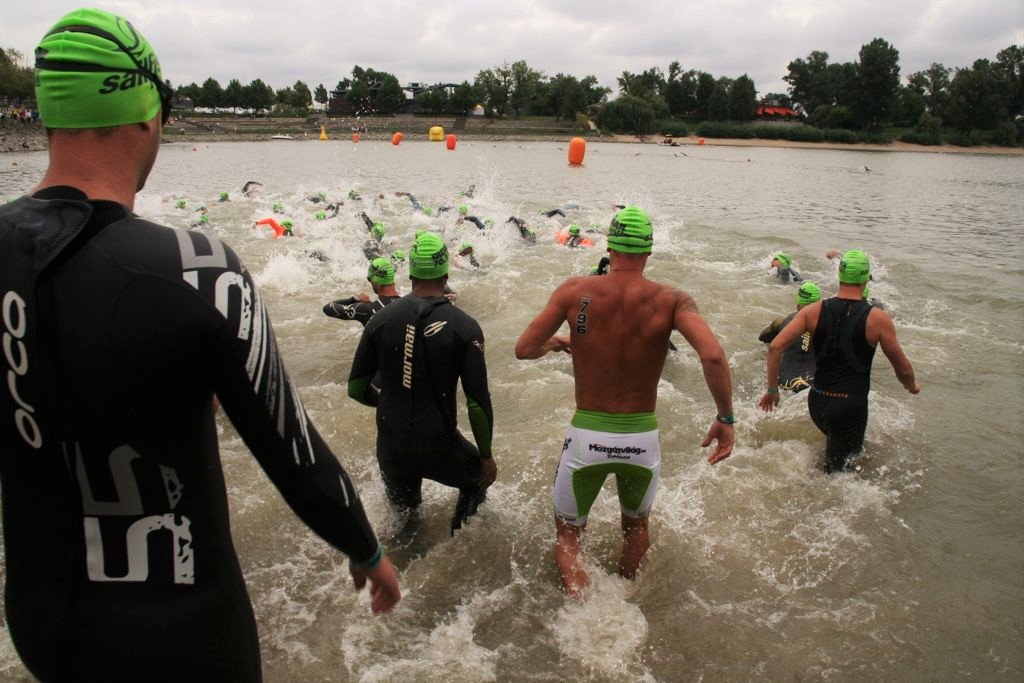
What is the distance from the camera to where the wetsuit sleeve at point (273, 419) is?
1.30 m

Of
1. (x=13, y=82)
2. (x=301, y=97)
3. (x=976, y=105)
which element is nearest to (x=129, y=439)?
(x=13, y=82)

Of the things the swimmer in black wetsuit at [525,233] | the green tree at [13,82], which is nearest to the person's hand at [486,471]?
the swimmer in black wetsuit at [525,233]

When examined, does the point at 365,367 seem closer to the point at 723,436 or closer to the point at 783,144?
the point at 723,436

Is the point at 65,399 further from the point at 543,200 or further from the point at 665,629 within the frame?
the point at 543,200

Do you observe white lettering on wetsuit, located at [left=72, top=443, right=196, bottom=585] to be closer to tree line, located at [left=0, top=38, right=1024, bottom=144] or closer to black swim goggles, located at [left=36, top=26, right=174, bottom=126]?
black swim goggles, located at [left=36, top=26, right=174, bottom=126]

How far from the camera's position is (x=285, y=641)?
3736 millimetres

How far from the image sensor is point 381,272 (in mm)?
6254

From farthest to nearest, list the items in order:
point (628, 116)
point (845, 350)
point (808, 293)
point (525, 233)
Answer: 1. point (628, 116)
2. point (525, 233)
3. point (808, 293)
4. point (845, 350)

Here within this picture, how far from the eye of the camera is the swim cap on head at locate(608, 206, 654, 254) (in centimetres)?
357

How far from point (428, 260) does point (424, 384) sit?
73 cm

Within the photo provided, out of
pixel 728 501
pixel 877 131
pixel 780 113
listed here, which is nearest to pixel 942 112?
pixel 877 131

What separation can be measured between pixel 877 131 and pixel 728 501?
108011 mm

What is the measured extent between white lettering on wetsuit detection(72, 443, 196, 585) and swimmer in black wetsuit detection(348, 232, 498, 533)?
7.85 feet

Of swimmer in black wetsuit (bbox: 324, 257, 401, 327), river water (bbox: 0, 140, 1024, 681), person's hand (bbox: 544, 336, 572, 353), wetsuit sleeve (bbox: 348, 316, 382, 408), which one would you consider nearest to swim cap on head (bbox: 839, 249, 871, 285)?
river water (bbox: 0, 140, 1024, 681)
